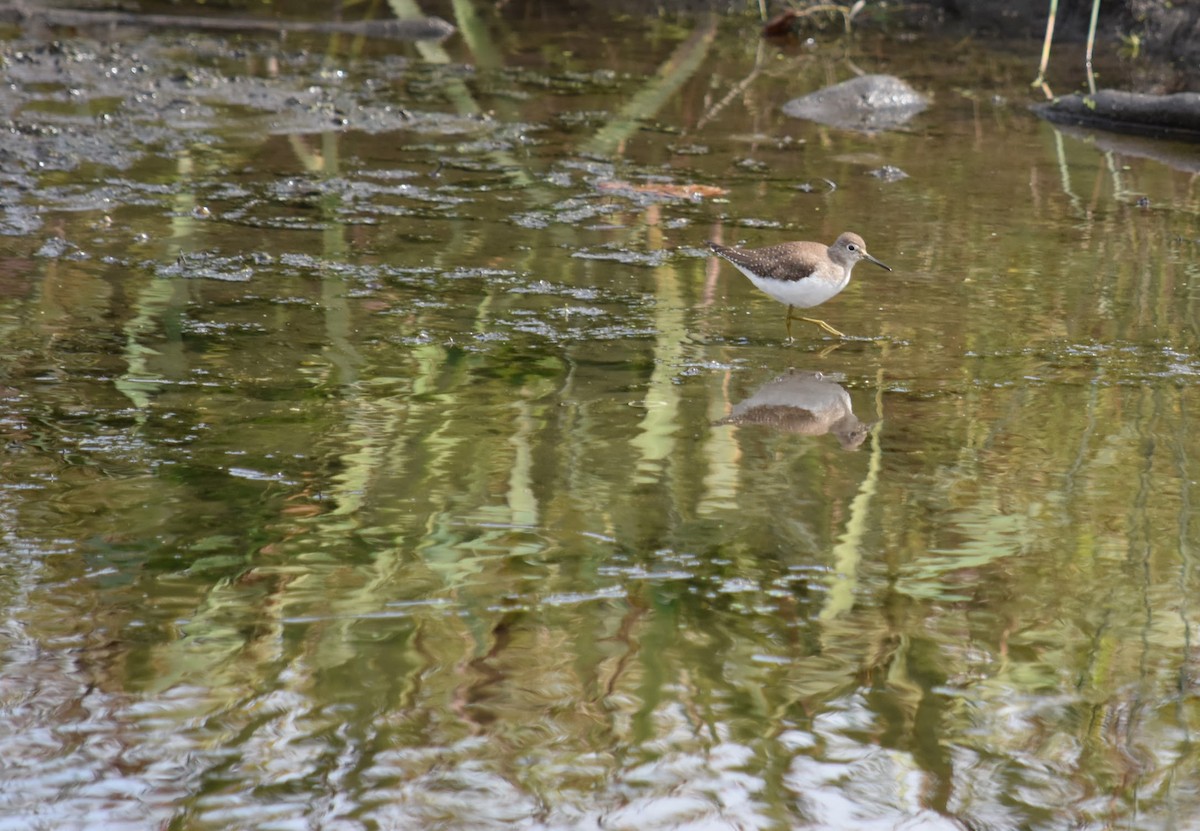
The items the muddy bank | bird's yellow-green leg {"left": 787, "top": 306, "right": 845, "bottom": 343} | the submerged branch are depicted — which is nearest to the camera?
bird's yellow-green leg {"left": 787, "top": 306, "right": 845, "bottom": 343}

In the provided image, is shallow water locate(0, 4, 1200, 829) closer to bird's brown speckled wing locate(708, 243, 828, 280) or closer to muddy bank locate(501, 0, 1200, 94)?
bird's brown speckled wing locate(708, 243, 828, 280)

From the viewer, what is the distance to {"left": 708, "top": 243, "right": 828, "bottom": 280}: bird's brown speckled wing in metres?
6.09

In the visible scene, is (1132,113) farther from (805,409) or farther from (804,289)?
(805,409)

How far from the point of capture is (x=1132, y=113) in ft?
36.7

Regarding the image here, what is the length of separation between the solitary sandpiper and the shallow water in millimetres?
199

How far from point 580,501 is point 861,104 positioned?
25.5 feet

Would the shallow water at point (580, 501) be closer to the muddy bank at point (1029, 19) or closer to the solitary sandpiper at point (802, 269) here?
the solitary sandpiper at point (802, 269)

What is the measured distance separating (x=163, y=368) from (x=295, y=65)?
25.0 feet

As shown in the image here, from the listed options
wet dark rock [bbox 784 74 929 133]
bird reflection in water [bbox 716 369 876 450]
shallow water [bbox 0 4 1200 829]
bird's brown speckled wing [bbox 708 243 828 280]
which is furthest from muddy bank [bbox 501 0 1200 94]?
bird reflection in water [bbox 716 369 876 450]

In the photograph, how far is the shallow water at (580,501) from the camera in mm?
3271

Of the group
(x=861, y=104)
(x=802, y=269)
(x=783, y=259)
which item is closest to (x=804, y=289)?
(x=802, y=269)

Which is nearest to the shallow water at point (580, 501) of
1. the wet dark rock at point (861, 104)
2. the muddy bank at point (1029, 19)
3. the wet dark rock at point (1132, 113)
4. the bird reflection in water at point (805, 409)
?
the bird reflection in water at point (805, 409)

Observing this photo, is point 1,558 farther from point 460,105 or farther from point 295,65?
point 295,65

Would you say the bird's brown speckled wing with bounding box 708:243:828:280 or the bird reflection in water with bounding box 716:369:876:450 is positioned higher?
the bird's brown speckled wing with bounding box 708:243:828:280
